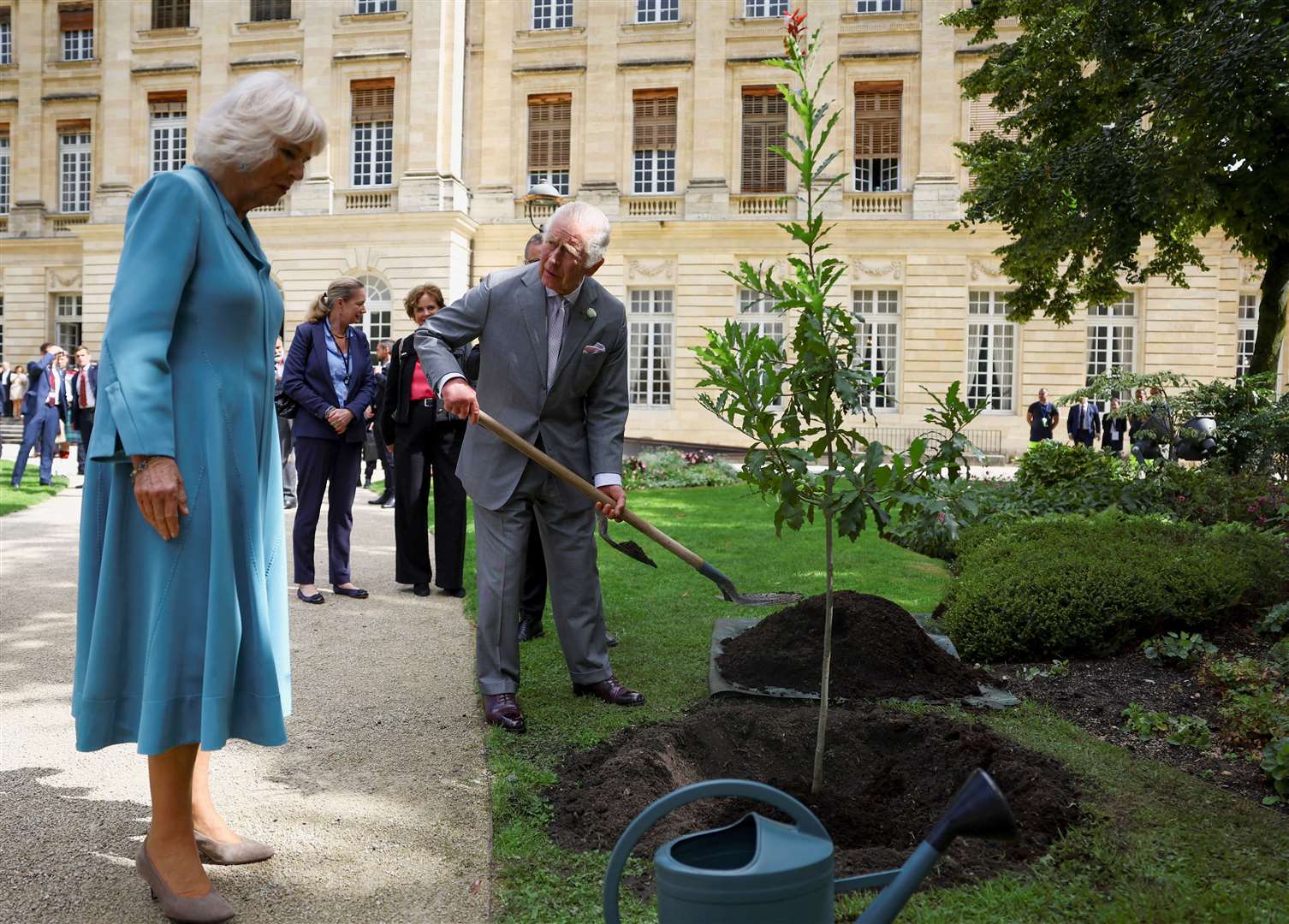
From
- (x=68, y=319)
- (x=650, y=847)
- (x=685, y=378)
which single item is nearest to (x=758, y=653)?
(x=650, y=847)

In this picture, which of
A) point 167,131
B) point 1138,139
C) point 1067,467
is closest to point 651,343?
point 167,131

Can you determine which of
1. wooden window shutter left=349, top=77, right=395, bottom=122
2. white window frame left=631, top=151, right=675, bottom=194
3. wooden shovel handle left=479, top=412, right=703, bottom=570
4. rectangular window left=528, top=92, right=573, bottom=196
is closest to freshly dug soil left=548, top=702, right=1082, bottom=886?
wooden shovel handle left=479, top=412, right=703, bottom=570

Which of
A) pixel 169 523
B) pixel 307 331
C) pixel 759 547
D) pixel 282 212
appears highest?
pixel 282 212

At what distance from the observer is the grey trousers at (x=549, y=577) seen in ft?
14.4

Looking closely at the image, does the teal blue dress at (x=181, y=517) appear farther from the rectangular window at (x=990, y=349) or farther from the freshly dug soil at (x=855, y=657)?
the rectangular window at (x=990, y=349)

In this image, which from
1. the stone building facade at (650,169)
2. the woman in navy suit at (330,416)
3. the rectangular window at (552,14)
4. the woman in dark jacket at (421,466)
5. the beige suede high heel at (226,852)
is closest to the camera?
the beige suede high heel at (226,852)

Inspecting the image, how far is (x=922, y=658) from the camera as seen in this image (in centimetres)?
484

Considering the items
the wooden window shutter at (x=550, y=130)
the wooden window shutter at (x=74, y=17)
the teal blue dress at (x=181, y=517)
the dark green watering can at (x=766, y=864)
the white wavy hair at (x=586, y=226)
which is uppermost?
the wooden window shutter at (x=74, y=17)

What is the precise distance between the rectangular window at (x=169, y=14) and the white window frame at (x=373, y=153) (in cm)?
696

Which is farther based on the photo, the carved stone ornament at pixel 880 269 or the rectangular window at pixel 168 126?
the rectangular window at pixel 168 126

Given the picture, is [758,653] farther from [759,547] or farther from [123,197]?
[123,197]

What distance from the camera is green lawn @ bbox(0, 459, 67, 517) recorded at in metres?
11.9

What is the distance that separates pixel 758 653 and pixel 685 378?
25.2m

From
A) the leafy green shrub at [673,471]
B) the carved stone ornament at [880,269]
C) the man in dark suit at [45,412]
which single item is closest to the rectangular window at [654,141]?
the carved stone ornament at [880,269]
